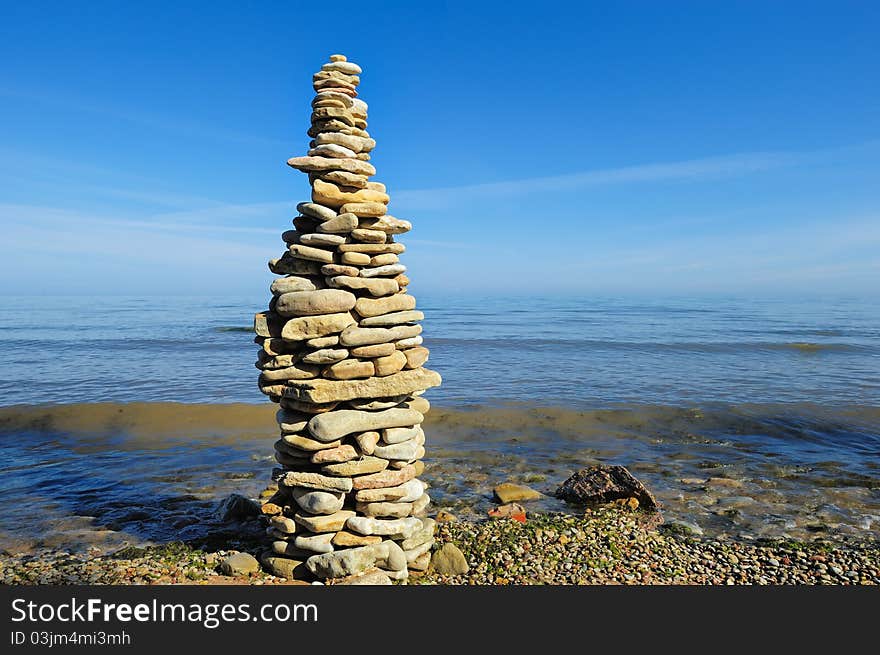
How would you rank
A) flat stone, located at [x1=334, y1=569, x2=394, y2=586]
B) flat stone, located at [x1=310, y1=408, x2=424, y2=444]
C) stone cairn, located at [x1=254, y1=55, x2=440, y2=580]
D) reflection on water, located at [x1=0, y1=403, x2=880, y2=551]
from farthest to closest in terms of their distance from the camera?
reflection on water, located at [x1=0, y1=403, x2=880, y2=551] → stone cairn, located at [x1=254, y1=55, x2=440, y2=580] → flat stone, located at [x1=310, y1=408, x2=424, y2=444] → flat stone, located at [x1=334, y1=569, x2=394, y2=586]

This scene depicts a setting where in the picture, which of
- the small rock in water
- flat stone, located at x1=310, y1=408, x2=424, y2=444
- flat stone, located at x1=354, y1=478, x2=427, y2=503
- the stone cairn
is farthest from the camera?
the small rock in water

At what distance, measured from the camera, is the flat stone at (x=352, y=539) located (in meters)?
6.38

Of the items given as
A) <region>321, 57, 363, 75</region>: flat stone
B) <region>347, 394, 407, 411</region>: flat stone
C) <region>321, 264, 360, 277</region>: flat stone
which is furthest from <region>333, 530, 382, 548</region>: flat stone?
<region>321, 57, 363, 75</region>: flat stone

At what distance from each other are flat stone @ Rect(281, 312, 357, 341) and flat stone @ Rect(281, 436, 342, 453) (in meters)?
1.15

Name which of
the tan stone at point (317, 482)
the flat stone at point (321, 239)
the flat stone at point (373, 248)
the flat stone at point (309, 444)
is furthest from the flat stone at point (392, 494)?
the flat stone at point (321, 239)

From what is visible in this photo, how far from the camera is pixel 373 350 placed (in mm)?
6520

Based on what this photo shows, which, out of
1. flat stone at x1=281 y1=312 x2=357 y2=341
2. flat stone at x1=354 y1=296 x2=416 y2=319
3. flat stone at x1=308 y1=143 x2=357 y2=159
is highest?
flat stone at x1=308 y1=143 x2=357 y2=159

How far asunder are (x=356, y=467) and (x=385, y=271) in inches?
90.9

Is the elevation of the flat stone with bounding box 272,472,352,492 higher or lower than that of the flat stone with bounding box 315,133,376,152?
lower

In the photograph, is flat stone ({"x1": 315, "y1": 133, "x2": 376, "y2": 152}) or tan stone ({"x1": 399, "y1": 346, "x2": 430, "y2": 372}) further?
tan stone ({"x1": 399, "y1": 346, "x2": 430, "y2": 372})

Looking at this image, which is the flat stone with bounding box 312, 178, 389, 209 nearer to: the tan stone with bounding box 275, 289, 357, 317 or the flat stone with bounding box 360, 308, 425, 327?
the tan stone with bounding box 275, 289, 357, 317

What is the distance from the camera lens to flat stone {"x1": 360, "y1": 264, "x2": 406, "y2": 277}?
6594 millimetres

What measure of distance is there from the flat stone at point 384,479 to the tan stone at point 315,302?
1947 millimetres

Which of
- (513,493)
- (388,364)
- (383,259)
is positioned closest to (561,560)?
(513,493)
